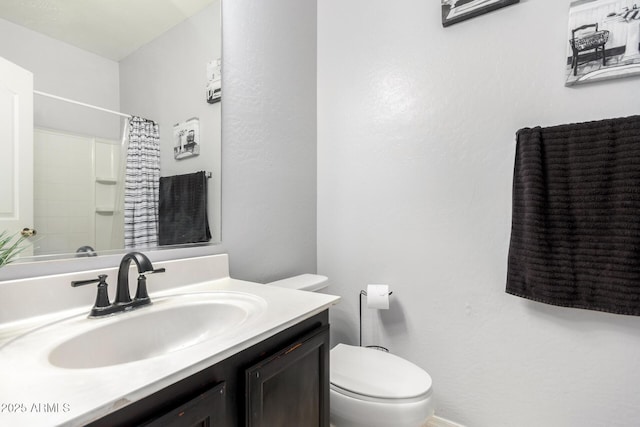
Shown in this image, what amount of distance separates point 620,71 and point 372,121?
1017 mm

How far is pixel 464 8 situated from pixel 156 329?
1.85 m

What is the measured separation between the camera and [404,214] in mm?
1656

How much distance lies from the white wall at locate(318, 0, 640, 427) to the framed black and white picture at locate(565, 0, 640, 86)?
4 centimetres

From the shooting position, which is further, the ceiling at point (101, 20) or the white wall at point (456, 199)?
the white wall at point (456, 199)

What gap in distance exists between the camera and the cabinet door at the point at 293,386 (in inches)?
29.6

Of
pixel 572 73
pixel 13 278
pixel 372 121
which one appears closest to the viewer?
pixel 13 278

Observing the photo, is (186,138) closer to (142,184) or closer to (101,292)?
(142,184)

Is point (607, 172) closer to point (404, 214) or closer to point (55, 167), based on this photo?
point (404, 214)

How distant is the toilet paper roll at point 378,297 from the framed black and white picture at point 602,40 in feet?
3.93

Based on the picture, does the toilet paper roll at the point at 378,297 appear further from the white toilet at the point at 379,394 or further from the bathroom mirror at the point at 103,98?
the bathroom mirror at the point at 103,98

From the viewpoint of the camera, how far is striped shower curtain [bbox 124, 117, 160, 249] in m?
1.10

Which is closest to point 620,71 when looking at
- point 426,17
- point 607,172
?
point 607,172

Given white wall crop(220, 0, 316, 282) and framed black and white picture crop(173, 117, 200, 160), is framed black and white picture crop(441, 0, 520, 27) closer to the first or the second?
white wall crop(220, 0, 316, 282)

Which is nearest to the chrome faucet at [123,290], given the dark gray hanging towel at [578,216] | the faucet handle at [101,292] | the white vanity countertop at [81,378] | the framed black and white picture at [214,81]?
the faucet handle at [101,292]
